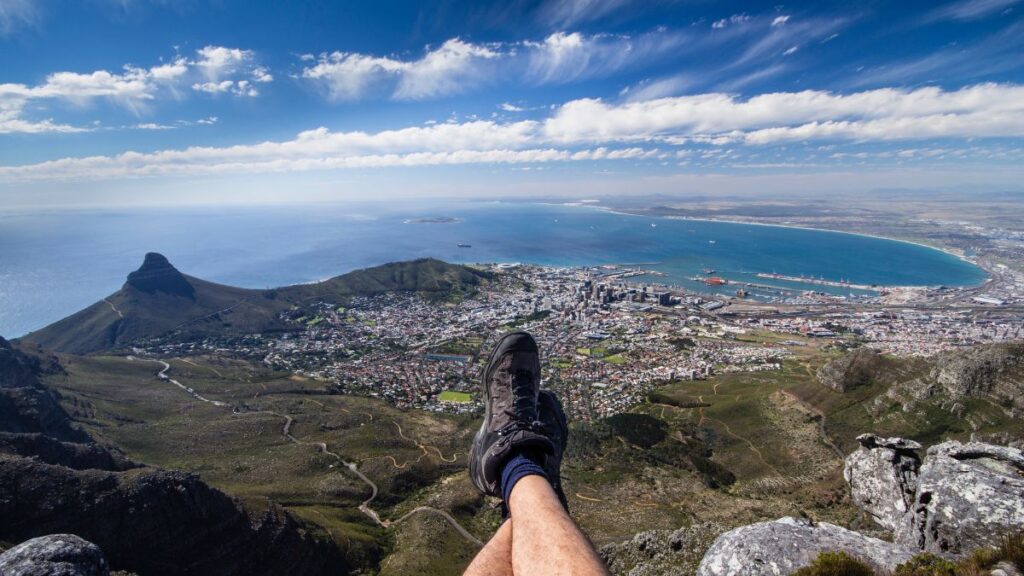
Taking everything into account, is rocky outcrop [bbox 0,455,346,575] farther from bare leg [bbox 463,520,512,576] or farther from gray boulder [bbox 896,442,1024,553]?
gray boulder [bbox 896,442,1024,553]

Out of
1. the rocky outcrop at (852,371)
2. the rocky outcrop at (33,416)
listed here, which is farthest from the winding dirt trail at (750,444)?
the rocky outcrop at (33,416)

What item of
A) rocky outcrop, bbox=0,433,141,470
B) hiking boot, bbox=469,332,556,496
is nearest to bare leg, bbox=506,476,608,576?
hiking boot, bbox=469,332,556,496

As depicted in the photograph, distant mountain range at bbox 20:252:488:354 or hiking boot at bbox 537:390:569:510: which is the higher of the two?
hiking boot at bbox 537:390:569:510

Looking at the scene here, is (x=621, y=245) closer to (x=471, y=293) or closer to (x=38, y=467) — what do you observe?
(x=471, y=293)

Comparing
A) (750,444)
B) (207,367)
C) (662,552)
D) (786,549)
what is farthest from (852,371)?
(207,367)

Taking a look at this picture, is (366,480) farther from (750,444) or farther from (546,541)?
(546,541)

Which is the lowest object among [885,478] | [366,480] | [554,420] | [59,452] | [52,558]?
[366,480]
